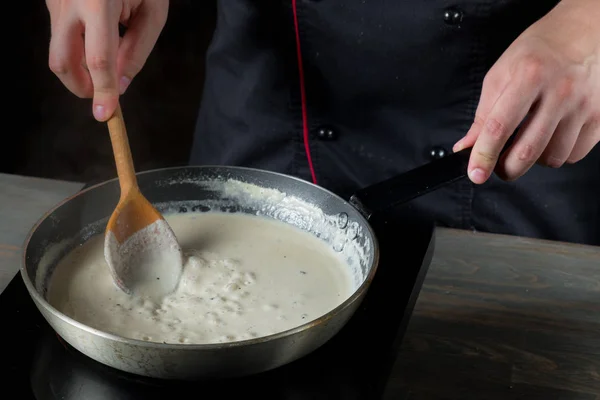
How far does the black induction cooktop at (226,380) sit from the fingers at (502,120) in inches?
7.0

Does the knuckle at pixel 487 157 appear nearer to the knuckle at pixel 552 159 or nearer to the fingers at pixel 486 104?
the fingers at pixel 486 104

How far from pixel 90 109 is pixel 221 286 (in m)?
1.50

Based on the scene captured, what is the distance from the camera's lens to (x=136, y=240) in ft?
3.60

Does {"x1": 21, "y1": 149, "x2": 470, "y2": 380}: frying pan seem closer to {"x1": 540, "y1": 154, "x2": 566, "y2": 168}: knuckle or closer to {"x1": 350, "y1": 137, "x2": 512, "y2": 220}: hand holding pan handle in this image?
{"x1": 350, "y1": 137, "x2": 512, "y2": 220}: hand holding pan handle

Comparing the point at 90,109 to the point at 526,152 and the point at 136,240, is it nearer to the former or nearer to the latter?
the point at 136,240

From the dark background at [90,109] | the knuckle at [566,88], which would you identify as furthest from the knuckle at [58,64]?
the dark background at [90,109]

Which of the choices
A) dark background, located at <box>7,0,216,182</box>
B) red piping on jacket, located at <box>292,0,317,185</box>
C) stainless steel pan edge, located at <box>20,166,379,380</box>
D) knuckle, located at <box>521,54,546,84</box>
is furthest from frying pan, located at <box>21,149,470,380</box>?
dark background, located at <box>7,0,216,182</box>

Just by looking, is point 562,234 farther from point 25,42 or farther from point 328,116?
point 25,42

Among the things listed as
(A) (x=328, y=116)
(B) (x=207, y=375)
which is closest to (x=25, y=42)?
(A) (x=328, y=116)

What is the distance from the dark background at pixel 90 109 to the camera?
232 centimetres

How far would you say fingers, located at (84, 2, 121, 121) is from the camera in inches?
41.6

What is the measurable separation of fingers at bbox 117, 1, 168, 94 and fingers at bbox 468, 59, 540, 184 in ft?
1.77

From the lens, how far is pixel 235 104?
63.6 inches

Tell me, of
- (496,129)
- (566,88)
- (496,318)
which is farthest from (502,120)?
(496,318)
